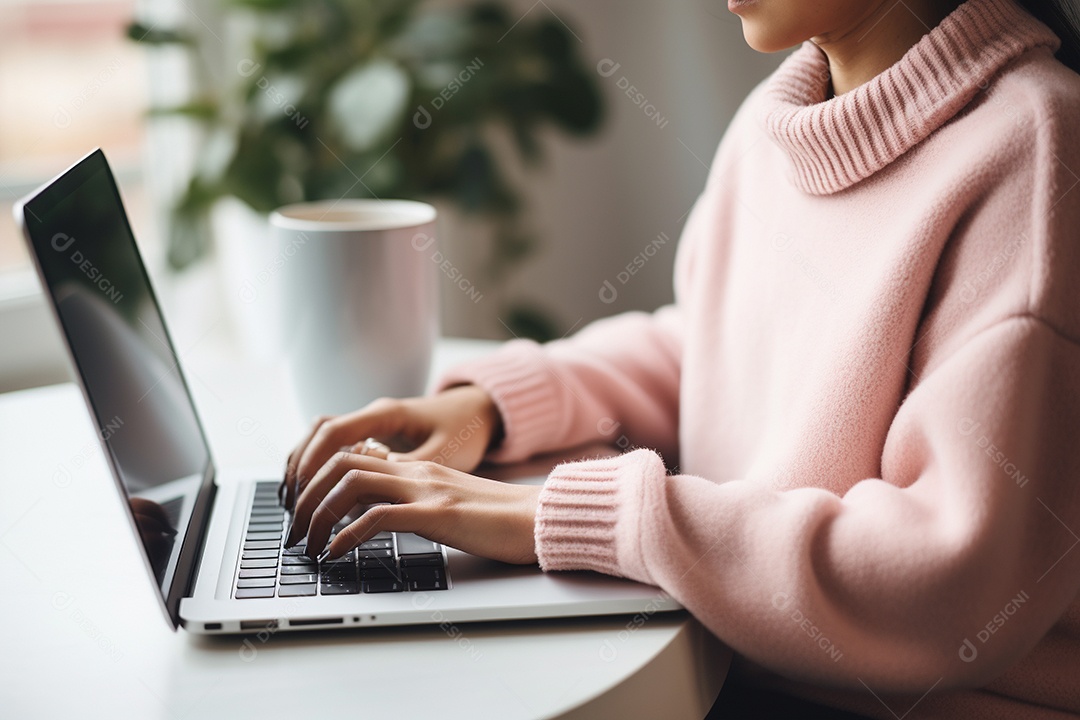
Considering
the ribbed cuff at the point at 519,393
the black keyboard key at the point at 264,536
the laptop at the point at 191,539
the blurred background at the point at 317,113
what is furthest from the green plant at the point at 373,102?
the black keyboard key at the point at 264,536

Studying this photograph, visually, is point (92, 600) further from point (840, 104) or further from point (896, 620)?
point (840, 104)

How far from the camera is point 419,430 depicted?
0.86 metres

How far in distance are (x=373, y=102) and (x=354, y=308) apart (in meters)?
0.60

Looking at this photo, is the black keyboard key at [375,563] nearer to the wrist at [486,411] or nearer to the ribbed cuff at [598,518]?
the ribbed cuff at [598,518]

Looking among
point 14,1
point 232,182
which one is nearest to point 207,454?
point 232,182

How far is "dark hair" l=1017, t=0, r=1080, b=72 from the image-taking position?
0.69 metres

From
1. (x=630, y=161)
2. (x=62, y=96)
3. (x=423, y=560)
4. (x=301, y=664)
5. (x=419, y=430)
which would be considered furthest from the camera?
(x=630, y=161)

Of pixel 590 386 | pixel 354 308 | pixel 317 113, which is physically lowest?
pixel 590 386

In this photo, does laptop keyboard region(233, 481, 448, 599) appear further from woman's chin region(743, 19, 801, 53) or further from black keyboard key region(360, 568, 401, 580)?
woman's chin region(743, 19, 801, 53)

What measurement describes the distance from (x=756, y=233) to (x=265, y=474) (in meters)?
0.49

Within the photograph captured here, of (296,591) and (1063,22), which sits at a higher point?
(1063,22)

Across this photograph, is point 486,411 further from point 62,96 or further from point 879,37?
point 62,96

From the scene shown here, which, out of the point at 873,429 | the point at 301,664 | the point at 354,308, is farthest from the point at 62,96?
the point at 873,429

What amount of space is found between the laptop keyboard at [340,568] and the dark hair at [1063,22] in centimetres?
58
